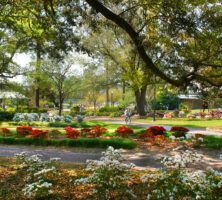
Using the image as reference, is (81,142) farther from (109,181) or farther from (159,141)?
(109,181)

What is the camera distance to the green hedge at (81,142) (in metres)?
7.85

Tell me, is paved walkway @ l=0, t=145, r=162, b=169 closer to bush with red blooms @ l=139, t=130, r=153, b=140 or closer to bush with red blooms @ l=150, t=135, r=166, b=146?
bush with red blooms @ l=150, t=135, r=166, b=146

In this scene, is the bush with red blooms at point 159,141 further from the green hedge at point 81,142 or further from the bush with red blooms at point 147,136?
the green hedge at point 81,142

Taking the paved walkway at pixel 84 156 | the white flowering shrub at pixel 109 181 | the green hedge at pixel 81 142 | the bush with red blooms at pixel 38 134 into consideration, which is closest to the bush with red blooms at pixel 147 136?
the green hedge at pixel 81 142

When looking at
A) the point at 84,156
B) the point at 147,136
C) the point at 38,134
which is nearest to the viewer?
the point at 84,156

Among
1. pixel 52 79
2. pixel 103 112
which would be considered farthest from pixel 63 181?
pixel 103 112

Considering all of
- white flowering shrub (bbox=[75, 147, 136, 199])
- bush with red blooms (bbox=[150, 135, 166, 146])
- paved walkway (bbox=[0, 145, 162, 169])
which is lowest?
paved walkway (bbox=[0, 145, 162, 169])

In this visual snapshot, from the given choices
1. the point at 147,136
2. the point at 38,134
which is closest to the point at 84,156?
the point at 38,134

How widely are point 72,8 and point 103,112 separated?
2483cm

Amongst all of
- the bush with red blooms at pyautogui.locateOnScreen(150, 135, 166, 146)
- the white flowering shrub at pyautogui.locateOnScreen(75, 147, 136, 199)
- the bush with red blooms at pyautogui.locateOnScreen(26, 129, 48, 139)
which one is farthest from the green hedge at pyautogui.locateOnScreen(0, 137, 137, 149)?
the white flowering shrub at pyautogui.locateOnScreen(75, 147, 136, 199)

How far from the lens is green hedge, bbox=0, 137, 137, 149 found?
785 cm

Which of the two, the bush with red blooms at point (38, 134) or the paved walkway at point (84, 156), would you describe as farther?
the bush with red blooms at point (38, 134)

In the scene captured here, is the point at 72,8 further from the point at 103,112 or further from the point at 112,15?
the point at 103,112

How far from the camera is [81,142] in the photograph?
8.26m
